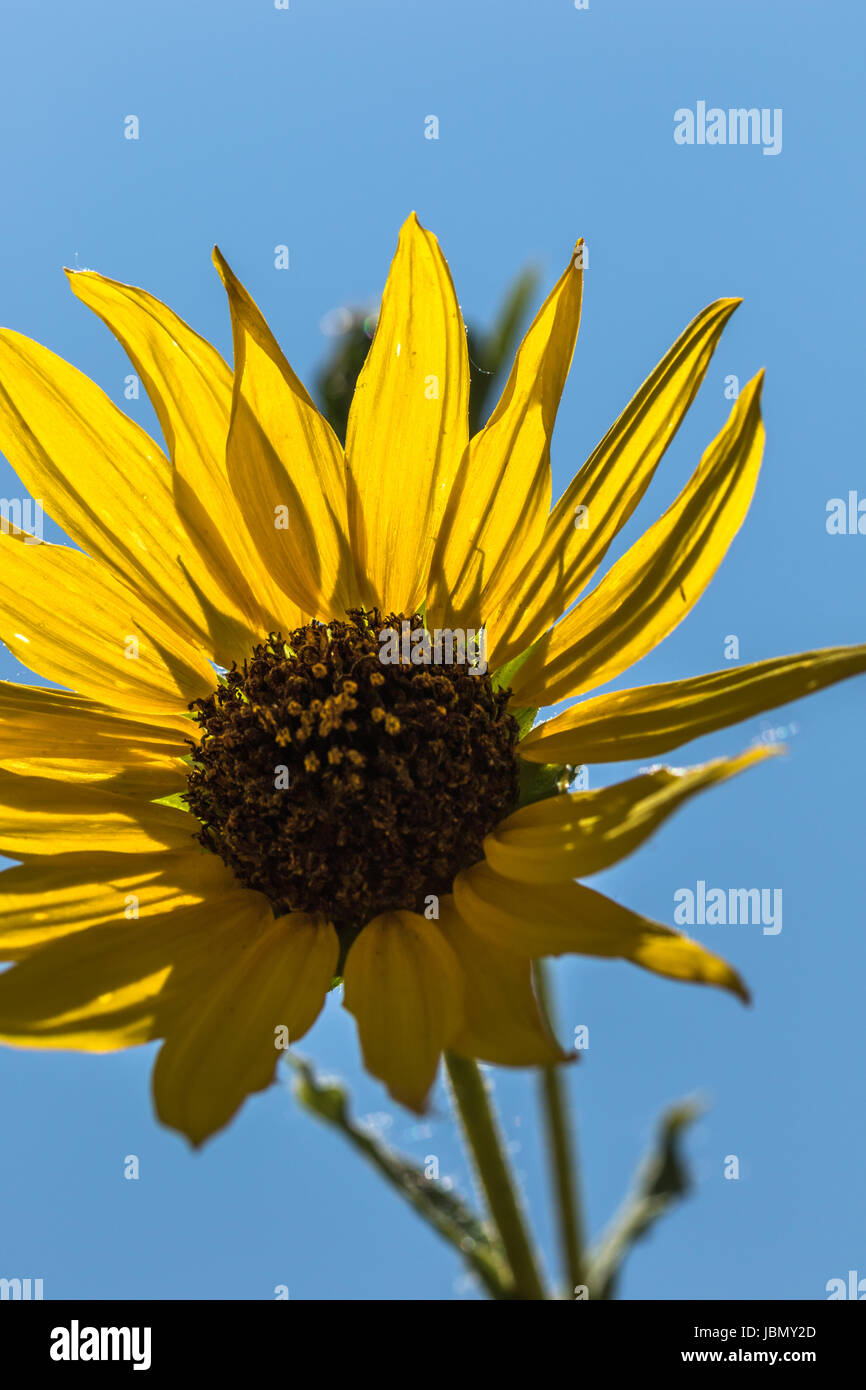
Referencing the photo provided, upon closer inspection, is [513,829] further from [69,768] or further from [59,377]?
[59,377]

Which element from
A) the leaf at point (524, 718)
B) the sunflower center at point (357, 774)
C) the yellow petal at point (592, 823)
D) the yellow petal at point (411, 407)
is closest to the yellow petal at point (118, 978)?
the sunflower center at point (357, 774)

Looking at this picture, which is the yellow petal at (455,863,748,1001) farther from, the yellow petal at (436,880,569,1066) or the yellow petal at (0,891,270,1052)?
the yellow petal at (0,891,270,1052)

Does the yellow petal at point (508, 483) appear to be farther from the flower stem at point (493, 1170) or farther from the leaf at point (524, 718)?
the flower stem at point (493, 1170)

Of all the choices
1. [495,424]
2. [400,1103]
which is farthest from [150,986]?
[495,424]

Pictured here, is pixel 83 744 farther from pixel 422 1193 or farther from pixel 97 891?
pixel 422 1193

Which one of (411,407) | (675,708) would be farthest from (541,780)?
(411,407)

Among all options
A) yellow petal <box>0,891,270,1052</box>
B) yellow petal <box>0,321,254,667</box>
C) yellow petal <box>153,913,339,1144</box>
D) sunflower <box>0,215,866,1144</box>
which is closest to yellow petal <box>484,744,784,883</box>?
sunflower <box>0,215,866,1144</box>
